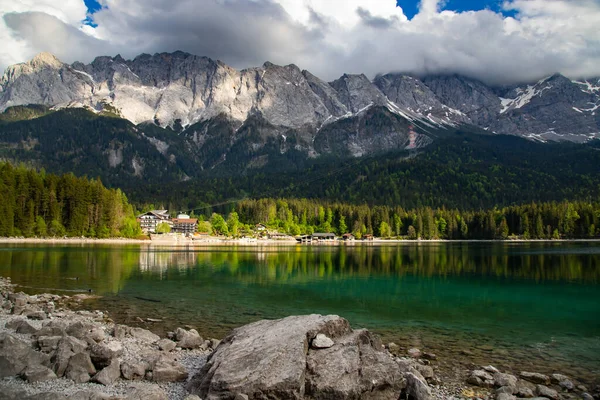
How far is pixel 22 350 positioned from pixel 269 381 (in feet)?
31.8

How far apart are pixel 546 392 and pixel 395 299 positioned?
22579 mm

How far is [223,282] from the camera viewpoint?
4975cm

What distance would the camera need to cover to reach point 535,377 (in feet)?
60.3

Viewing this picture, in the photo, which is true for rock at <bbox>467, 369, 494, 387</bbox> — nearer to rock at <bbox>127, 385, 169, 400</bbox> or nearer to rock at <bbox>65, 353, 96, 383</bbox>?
rock at <bbox>127, 385, 169, 400</bbox>

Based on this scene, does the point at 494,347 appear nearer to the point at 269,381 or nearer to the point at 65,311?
the point at 269,381

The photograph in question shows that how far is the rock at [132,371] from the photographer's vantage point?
53.9ft

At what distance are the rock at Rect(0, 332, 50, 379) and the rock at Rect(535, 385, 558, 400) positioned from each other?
63.3 feet

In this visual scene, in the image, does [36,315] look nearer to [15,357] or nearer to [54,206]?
[15,357]

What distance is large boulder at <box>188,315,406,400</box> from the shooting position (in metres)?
13.5

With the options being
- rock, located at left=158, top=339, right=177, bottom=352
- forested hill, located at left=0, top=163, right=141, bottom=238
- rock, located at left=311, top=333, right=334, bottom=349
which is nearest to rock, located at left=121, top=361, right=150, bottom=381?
rock, located at left=158, top=339, right=177, bottom=352

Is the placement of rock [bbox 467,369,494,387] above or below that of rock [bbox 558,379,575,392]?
above

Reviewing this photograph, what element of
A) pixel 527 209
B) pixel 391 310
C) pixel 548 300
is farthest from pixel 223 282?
pixel 527 209

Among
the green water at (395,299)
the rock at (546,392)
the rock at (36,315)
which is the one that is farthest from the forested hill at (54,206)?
the rock at (546,392)

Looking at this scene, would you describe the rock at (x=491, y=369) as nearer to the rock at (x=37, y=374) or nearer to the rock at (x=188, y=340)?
the rock at (x=188, y=340)
